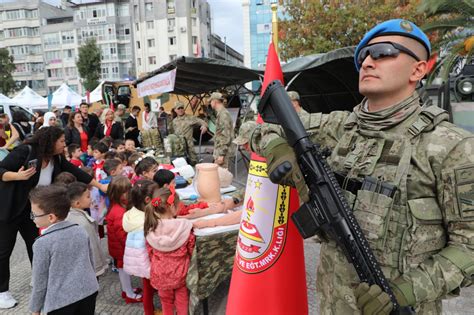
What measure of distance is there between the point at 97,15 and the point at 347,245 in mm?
61802

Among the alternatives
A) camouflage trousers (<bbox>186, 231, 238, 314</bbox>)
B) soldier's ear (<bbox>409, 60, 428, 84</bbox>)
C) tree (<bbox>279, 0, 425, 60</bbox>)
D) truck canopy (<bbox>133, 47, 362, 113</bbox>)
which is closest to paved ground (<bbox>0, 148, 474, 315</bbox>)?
camouflage trousers (<bbox>186, 231, 238, 314</bbox>)

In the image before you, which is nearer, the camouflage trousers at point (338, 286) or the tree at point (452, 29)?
the camouflage trousers at point (338, 286)

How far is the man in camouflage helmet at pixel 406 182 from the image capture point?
1255 millimetres

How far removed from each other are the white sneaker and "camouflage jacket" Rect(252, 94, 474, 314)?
3334 mm

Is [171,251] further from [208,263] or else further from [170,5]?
[170,5]

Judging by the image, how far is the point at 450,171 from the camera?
1265 mm

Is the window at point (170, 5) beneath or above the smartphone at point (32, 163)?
above

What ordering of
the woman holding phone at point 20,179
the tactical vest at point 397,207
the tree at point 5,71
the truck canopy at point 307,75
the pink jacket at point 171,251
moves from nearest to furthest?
1. the tactical vest at point 397,207
2. the pink jacket at point 171,251
3. the woman holding phone at point 20,179
4. the truck canopy at point 307,75
5. the tree at point 5,71

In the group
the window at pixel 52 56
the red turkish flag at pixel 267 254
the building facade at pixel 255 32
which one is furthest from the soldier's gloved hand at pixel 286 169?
the window at pixel 52 56

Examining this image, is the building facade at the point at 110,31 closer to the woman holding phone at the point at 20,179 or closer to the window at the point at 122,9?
the window at the point at 122,9

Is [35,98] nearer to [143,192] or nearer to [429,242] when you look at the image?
[143,192]

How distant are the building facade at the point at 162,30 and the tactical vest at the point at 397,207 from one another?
5224 cm

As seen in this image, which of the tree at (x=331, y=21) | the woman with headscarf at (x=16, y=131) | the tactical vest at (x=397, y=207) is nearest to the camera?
the tactical vest at (x=397, y=207)

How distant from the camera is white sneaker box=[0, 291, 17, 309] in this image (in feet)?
10.8
